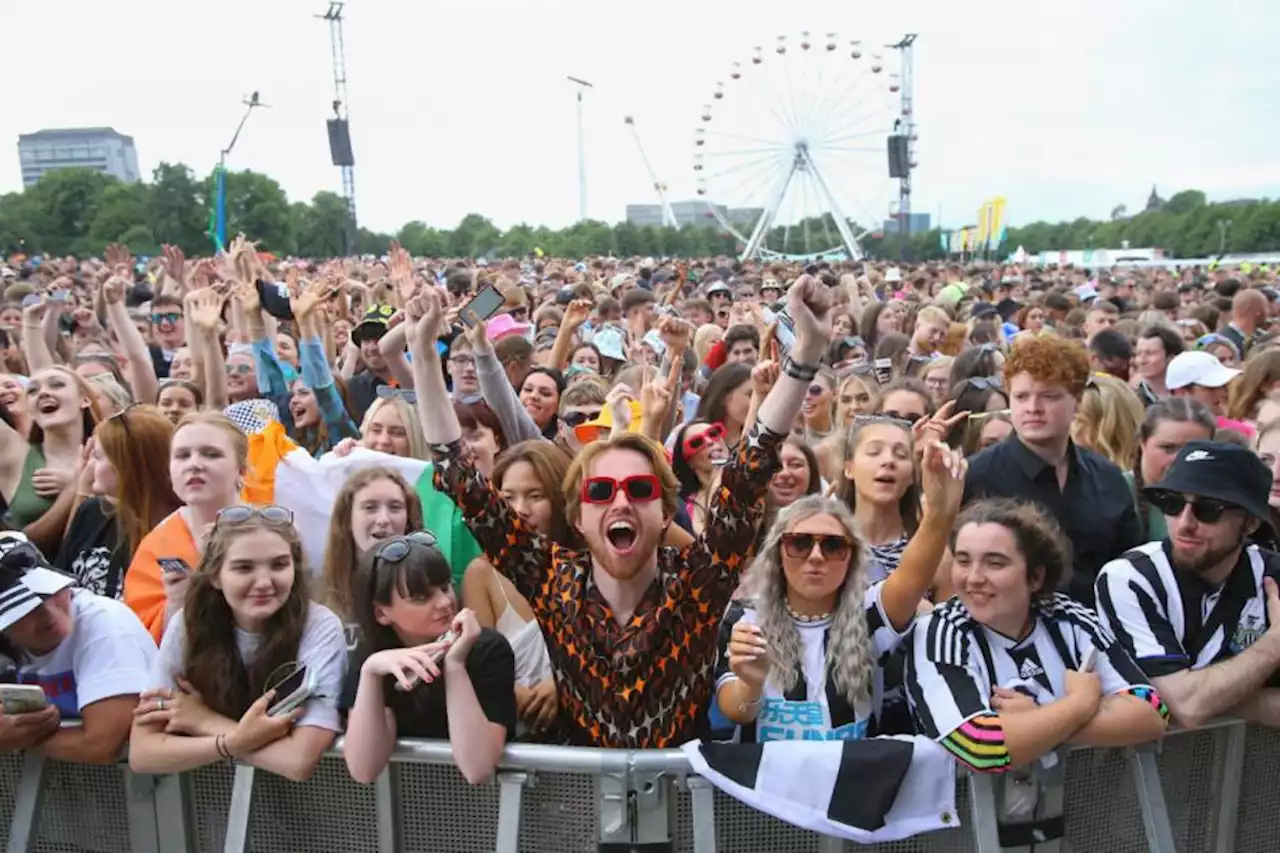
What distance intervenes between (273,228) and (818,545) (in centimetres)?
8431

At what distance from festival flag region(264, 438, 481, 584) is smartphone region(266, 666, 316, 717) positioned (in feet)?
3.56

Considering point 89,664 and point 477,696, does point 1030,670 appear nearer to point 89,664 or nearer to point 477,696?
point 477,696

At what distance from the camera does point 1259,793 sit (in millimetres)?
2900

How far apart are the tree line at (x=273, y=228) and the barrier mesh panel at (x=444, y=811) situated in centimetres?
6717

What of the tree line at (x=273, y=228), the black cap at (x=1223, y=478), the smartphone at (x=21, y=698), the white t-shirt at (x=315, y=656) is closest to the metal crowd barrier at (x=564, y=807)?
the white t-shirt at (x=315, y=656)

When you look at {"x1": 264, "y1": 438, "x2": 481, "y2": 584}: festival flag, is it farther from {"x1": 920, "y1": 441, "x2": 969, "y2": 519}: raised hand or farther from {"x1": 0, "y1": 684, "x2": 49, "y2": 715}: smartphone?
{"x1": 920, "y1": 441, "x2": 969, "y2": 519}: raised hand

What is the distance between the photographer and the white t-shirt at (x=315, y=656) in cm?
275

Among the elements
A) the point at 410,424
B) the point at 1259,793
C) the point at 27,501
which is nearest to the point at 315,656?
the point at 410,424

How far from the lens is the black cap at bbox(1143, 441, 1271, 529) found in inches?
115

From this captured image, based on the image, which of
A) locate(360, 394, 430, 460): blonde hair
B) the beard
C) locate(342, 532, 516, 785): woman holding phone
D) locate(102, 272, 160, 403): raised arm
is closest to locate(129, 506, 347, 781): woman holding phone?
locate(342, 532, 516, 785): woman holding phone

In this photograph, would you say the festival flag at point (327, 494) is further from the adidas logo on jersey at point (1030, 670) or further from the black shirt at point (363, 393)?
the black shirt at point (363, 393)

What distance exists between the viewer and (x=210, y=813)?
2812 mm

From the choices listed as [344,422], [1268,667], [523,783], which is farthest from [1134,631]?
[344,422]

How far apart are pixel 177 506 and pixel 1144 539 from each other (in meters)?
3.51
